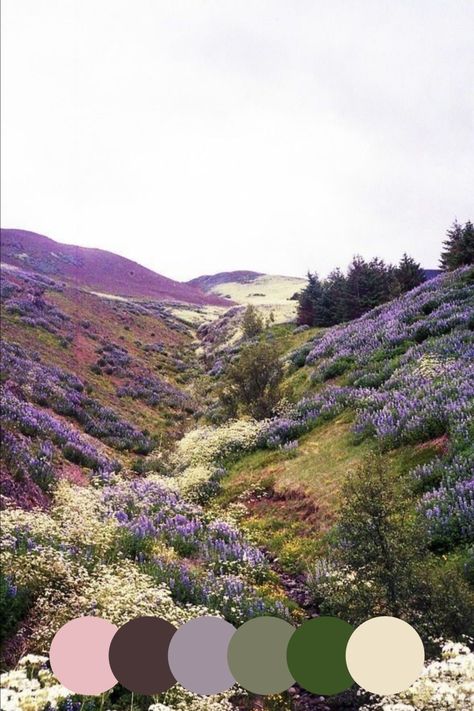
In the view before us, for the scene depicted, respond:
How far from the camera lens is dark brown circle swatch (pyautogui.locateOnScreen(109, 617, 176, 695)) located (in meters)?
4.64

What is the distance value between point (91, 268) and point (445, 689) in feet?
308

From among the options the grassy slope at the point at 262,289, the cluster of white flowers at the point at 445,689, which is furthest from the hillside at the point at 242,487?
the grassy slope at the point at 262,289

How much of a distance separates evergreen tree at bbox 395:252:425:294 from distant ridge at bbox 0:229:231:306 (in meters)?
51.3

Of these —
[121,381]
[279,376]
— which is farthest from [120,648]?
[121,381]

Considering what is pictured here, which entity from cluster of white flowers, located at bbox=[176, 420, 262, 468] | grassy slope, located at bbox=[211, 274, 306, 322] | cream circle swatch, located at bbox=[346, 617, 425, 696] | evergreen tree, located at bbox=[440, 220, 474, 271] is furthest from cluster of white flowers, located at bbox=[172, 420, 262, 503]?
grassy slope, located at bbox=[211, 274, 306, 322]

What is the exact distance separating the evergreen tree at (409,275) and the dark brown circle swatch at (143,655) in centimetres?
3565

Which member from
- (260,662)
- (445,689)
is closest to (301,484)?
(260,662)

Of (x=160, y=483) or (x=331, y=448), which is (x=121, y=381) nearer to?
(x=160, y=483)

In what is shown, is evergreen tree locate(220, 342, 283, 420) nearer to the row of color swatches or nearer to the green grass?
the green grass

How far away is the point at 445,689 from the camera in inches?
143

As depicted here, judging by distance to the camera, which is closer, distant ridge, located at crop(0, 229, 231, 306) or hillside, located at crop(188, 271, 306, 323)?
distant ridge, located at crop(0, 229, 231, 306)

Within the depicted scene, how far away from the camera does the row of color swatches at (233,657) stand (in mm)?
4625

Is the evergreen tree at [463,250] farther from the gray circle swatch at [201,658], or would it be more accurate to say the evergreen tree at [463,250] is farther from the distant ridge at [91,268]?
the distant ridge at [91,268]

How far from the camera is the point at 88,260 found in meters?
95.4
